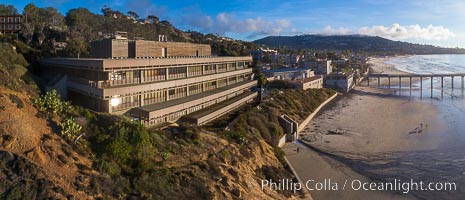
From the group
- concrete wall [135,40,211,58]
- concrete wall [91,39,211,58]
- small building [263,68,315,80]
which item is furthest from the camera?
small building [263,68,315,80]

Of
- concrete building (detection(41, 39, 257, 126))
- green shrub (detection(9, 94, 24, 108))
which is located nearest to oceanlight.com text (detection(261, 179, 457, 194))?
concrete building (detection(41, 39, 257, 126))

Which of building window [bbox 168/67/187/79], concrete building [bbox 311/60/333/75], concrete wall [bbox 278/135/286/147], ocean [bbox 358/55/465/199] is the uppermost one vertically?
concrete building [bbox 311/60/333/75]

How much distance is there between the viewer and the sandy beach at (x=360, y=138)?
30.2m

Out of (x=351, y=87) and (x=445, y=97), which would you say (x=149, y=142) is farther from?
(x=351, y=87)

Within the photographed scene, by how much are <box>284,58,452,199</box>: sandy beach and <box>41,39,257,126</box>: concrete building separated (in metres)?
10.0

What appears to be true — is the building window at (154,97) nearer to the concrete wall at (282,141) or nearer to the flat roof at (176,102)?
the flat roof at (176,102)

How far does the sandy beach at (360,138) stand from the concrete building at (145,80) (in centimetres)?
1003

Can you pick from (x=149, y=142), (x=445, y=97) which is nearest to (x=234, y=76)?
(x=149, y=142)

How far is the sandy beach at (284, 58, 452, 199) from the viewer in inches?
1190

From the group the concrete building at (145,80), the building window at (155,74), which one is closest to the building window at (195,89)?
the concrete building at (145,80)

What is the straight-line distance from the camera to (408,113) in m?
59.8

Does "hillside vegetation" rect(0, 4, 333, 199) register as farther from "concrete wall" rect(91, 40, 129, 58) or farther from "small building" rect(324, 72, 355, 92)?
"small building" rect(324, 72, 355, 92)

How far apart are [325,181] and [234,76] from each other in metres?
23.4

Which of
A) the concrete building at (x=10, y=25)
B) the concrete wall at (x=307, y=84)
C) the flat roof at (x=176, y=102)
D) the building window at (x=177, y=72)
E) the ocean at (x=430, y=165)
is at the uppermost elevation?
the concrete building at (x=10, y=25)
